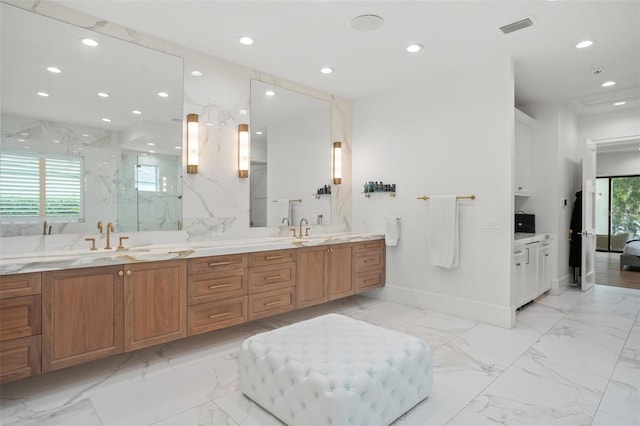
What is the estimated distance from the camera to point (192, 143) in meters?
3.55

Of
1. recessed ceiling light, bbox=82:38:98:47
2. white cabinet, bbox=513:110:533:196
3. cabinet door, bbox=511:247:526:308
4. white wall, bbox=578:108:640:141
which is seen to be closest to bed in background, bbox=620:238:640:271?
white wall, bbox=578:108:640:141

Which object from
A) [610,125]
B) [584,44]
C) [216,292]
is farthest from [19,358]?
[610,125]

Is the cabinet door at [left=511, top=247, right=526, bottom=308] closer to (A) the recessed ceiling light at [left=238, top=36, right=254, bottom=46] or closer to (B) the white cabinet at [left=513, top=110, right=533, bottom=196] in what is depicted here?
(B) the white cabinet at [left=513, top=110, right=533, bottom=196]

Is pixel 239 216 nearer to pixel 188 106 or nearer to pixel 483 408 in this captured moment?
pixel 188 106

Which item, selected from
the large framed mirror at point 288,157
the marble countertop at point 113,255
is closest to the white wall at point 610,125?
the large framed mirror at point 288,157

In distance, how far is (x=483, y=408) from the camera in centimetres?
226

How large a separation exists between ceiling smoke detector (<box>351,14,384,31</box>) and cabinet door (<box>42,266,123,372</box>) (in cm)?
271

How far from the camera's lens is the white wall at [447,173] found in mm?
3830

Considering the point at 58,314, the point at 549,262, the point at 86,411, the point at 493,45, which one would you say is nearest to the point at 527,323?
the point at 549,262

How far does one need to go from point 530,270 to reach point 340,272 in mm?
2374

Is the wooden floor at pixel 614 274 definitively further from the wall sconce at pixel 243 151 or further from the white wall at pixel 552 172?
the wall sconce at pixel 243 151

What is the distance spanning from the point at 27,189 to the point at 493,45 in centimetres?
419

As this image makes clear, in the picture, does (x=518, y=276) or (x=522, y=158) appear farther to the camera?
(x=522, y=158)

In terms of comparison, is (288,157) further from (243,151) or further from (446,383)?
(446,383)
